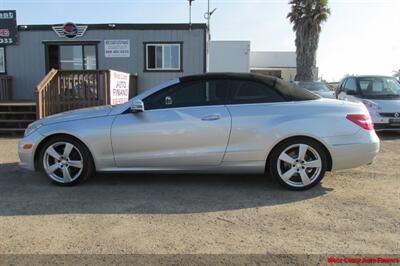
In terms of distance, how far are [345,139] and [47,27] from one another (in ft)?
42.0

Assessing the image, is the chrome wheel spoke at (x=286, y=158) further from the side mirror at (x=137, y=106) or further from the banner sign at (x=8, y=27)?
the banner sign at (x=8, y=27)

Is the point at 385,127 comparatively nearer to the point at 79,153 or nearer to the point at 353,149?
the point at 353,149

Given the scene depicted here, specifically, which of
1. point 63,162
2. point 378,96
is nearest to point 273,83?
point 63,162

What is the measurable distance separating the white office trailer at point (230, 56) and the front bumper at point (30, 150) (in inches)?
1209

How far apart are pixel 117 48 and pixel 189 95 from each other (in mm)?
10258

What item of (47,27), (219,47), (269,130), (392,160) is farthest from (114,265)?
(219,47)

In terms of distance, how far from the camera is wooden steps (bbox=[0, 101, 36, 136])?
36.4 feet

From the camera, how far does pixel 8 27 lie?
14789mm

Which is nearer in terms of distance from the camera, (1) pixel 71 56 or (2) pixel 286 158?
(2) pixel 286 158

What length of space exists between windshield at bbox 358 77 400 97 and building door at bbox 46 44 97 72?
9.35 meters

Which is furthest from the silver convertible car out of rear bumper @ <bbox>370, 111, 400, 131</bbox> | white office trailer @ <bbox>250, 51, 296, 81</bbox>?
white office trailer @ <bbox>250, 51, 296, 81</bbox>

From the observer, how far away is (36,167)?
5582 millimetres

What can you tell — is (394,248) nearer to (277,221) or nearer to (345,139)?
(277,221)

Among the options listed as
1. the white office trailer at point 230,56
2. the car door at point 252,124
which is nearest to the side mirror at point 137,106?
the car door at point 252,124
